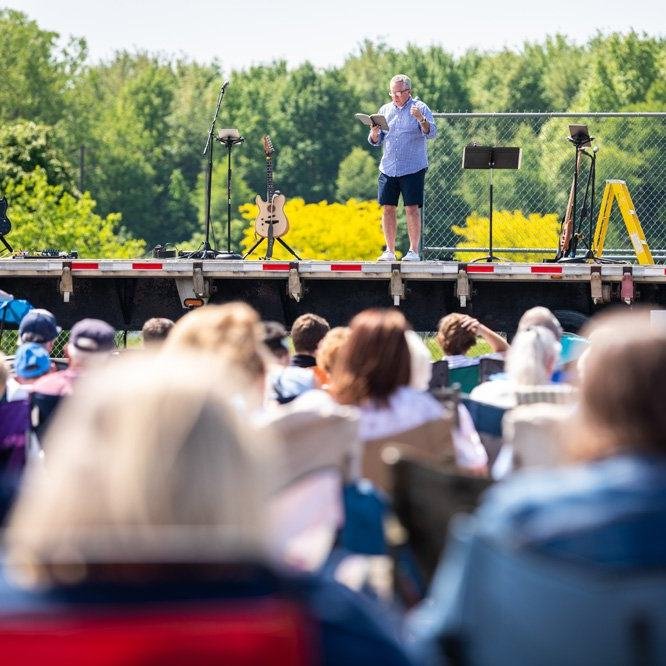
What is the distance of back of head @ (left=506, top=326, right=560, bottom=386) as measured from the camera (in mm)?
5984

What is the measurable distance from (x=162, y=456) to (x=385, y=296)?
11.3m

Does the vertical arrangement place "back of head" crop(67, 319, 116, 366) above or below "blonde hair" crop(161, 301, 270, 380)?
below

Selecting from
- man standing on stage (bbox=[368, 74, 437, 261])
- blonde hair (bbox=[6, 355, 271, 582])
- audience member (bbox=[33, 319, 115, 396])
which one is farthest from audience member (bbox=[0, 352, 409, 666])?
man standing on stage (bbox=[368, 74, 437, 261])

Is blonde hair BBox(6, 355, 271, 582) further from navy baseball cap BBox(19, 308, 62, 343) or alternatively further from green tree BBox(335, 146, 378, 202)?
green tree BBox(335, 146, 378, 202)

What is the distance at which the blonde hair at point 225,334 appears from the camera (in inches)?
176

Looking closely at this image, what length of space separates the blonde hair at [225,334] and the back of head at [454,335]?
13.0 feet

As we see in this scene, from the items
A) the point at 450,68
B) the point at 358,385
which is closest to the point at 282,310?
the point at 358,385

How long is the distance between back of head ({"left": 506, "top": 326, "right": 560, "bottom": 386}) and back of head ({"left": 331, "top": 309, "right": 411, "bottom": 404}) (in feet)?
4.44

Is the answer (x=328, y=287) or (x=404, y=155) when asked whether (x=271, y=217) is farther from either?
(x=328, y=287)

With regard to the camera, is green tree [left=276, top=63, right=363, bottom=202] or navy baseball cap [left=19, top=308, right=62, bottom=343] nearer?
navy baseball cap [left=19, top=308, right=62, bottom=343]

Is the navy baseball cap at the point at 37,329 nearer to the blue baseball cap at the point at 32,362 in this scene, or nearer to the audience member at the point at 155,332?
the blue baseball cap at the point at 32,362

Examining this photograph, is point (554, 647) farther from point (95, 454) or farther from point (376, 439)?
point (376, 439)

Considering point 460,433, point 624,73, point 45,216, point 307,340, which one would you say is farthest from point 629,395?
point 624,73

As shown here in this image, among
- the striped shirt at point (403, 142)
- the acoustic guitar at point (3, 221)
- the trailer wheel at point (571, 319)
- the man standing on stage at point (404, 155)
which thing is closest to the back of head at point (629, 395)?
the trailer wheel at point (571, 319)
